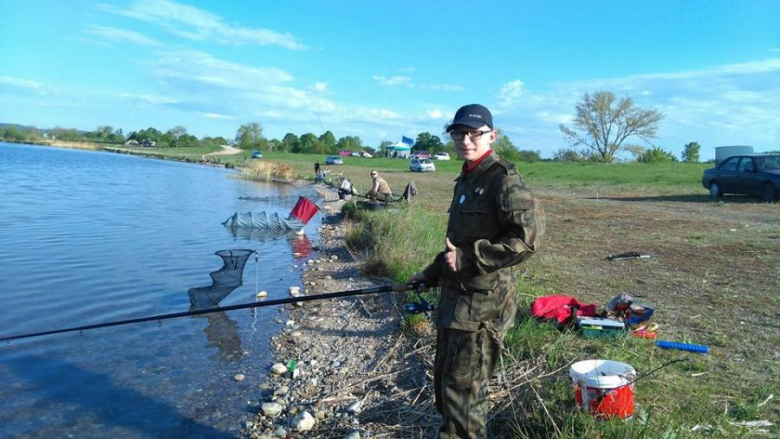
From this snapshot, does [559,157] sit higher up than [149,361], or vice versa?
[559,157]

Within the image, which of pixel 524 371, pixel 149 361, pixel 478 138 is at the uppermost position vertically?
pixel 478 138

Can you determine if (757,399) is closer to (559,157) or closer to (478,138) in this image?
(478,138)

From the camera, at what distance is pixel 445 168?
55.6m

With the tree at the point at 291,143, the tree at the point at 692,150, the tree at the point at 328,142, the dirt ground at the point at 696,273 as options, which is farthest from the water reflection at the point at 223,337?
the tree at the point at 291,143

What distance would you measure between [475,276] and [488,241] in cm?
22

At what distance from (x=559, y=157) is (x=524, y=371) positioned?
68.0m

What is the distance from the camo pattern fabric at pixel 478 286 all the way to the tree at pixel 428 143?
91.9m

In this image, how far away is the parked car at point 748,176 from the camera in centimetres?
1730

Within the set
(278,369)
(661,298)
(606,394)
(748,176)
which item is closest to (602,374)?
(606,394)

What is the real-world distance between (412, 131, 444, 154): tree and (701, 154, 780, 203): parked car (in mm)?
75288

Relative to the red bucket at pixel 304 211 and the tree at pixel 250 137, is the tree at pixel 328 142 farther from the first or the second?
the red bucket at pixel 304 211

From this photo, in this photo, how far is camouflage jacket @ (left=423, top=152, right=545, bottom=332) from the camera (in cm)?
286

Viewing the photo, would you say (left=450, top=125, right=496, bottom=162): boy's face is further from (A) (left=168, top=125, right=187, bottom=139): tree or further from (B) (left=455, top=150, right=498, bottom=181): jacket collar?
(A) (left=168, top=125, right=187, bottom=139): tree

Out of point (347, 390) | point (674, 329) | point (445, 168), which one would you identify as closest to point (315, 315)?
point (347, 390)
